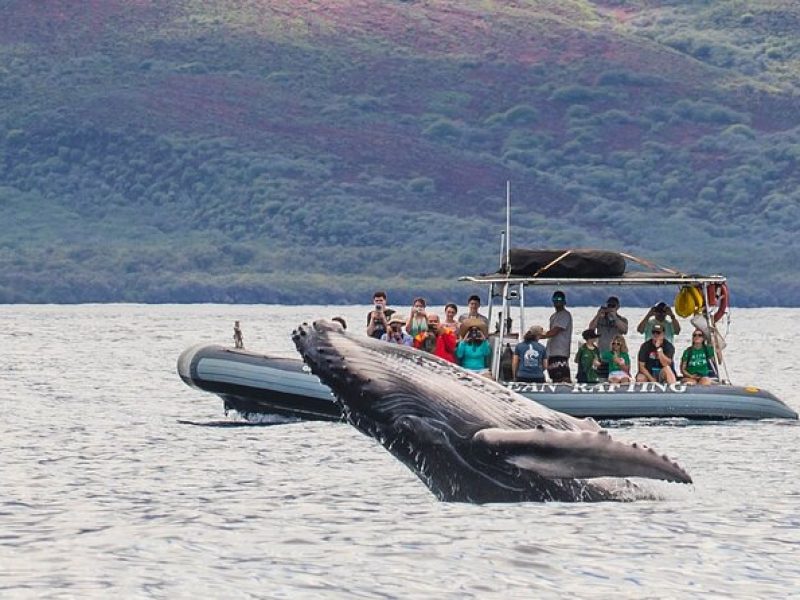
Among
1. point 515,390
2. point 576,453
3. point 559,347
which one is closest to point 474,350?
point 515,390

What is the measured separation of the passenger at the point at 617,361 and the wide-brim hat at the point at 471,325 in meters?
2.38

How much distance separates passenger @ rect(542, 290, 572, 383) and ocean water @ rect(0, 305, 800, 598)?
1.48m

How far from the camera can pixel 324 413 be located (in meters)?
34.6

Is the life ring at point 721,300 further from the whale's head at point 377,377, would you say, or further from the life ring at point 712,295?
the whale's head at point 377,377

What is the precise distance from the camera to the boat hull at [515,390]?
33.3 meters

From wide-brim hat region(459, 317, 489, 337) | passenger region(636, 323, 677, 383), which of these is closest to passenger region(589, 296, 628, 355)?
passenger region(636, 323, 677, 383)

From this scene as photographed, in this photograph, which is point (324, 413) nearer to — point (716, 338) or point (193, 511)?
point (716, 338)

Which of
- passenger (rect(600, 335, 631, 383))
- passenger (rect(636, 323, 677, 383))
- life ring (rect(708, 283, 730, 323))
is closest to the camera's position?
passenger (rect(600, 335, 631, 383))

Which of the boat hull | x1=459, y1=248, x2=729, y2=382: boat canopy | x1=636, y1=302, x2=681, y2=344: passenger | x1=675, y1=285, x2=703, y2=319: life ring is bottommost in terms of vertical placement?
the boat hull

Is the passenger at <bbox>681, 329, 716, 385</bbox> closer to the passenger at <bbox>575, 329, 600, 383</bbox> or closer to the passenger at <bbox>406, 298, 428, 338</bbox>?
the passenger at <bbox>575, 329, 600, 383</bbox>

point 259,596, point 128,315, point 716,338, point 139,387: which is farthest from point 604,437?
point 128,315

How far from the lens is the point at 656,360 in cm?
3497

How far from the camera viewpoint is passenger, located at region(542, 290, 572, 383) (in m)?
33.8

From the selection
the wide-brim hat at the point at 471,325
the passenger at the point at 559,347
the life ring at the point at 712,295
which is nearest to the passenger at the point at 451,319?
the wide-brim hat at the point at 471,325
